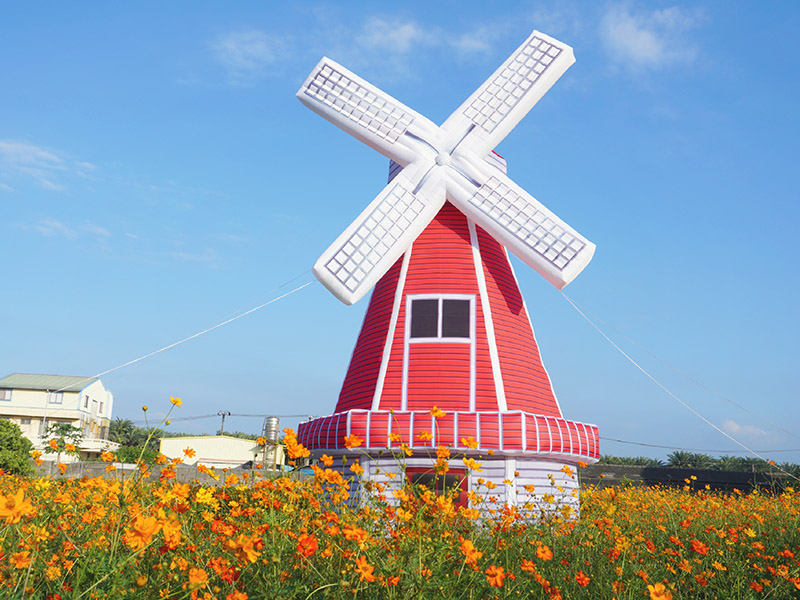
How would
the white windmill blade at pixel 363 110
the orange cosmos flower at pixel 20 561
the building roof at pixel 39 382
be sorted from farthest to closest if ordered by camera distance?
the building roof at pixel 39 382, the white windmill blade at pixel 363 110, the orange cosmos flower at pixel 20 561

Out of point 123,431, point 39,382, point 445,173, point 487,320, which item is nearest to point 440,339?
point 487,320

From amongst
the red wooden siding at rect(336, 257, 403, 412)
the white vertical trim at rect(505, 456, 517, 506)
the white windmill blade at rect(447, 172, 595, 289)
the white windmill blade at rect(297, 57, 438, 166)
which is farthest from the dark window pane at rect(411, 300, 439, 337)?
the white windmill blade at rect(297, 57, 438, 166)

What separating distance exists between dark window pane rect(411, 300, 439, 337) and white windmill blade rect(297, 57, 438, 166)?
2743 mm

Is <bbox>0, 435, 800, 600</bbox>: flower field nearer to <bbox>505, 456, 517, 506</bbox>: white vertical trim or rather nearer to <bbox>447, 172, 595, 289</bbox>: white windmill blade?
<bbox>505, 456, 517, 506</bbox>: white vertical trim

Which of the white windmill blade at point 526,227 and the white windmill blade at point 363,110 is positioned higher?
the white windmill blade at point 363,110

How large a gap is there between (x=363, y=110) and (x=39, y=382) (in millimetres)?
48462

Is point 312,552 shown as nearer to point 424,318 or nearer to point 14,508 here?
point 14,508

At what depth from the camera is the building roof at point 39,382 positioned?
49.5 meters

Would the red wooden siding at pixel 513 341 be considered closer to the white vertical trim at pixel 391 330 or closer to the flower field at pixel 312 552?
the white vertical trim at pixel 391 330

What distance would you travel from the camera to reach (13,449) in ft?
72.4

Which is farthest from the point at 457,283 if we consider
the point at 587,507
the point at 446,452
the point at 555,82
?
the point at 446,452

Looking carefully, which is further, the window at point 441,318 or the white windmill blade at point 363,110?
the white windmill blade at point 363,110

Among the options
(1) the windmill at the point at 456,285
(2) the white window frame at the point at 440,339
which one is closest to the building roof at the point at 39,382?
(1) the windmill at the point at 456,285

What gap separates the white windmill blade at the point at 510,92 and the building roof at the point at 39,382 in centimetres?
4576
